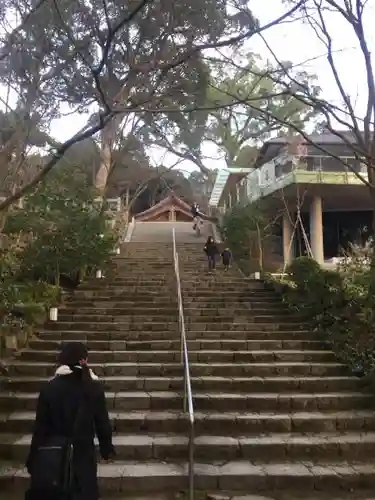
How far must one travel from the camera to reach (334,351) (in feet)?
26.7

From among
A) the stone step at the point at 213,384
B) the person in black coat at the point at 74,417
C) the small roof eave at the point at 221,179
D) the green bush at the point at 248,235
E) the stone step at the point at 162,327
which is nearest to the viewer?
the person in black coat at the point at 74,417

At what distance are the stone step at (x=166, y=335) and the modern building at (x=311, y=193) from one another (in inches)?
332

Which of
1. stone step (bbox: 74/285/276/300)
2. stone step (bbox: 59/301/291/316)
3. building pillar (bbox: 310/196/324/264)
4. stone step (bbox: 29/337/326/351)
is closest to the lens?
stone step (bbox: 29/337/326/351)

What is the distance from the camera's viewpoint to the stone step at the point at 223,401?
20.9 ft

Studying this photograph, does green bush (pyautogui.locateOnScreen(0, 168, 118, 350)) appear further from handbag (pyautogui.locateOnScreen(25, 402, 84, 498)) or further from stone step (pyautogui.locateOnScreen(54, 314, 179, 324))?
handbag (pyautogui.locateOnScreen(25, 402, 84, 498))

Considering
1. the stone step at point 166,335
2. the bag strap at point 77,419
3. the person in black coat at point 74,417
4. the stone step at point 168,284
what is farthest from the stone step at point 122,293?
the bag strap at point 77,419

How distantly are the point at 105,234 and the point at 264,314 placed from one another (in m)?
5.00

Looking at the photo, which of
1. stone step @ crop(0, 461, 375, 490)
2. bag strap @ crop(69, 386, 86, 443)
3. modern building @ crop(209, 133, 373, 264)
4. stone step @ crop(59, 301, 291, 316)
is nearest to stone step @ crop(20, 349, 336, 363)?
stone step @ crop(59, 301, 291, 316)

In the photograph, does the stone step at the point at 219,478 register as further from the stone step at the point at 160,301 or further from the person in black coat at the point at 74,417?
the stone step at the point at 160,301

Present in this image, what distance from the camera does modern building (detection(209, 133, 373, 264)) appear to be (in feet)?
62.5

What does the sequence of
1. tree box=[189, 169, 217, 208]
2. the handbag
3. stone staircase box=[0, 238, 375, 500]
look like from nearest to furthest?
the handbag < stone staircase box=[0, 238, 375, 500] < tree box=[189, 169, 217, 208]

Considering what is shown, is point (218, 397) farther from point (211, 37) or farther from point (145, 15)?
point (145, 15)

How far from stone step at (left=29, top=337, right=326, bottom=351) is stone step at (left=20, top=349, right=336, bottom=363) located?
0.32 metres

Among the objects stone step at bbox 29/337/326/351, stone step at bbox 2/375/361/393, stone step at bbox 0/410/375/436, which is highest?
stone step at bbox 29/337/326/351
